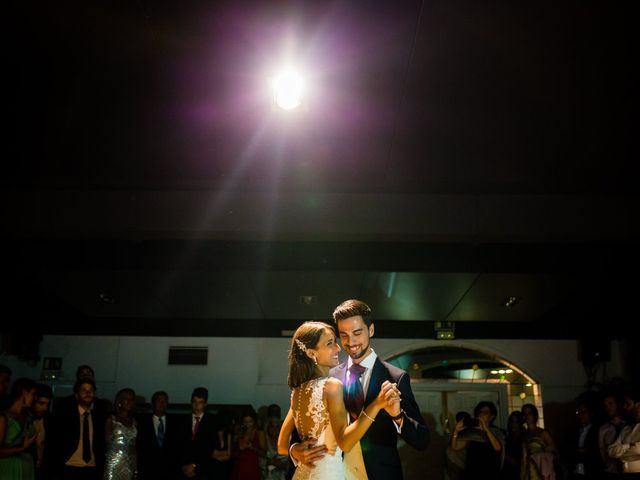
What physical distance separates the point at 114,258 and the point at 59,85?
2.06 meters

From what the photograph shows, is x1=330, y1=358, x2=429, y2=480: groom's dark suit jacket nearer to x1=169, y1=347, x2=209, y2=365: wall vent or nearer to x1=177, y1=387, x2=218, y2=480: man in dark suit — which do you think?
x1=177, y1=387, x2=218, y2=480: man in dark suit

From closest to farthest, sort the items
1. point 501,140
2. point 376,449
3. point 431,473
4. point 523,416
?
point 376,449
point 501,140
point 523,416
point 431,473

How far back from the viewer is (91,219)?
540 centimetres

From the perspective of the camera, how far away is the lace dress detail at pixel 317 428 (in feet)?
9.69

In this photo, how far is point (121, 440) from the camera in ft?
20.1

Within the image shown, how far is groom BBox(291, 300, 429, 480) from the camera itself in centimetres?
286

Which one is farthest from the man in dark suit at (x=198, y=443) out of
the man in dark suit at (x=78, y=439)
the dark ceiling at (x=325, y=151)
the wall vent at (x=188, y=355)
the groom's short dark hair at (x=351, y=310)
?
Result: the groom's short dark hair at (x=351, y=310)

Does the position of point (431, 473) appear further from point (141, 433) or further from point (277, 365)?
point (141, 433)

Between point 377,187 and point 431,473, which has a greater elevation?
point 377,187

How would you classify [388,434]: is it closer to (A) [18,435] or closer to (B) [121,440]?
(A) [18,435]

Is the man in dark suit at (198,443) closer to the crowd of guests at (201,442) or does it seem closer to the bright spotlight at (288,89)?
the crowd of guests at (201,442)

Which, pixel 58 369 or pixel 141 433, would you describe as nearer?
pixel 141 433

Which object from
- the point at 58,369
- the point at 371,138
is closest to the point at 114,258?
the point at 371,138

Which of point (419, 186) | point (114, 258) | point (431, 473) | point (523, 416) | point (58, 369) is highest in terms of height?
point (419, 186)
